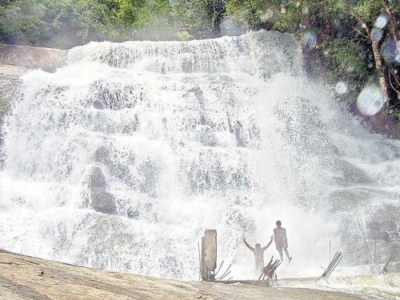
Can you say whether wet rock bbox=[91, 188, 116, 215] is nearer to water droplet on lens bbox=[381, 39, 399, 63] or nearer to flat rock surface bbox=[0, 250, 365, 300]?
flat rock surface bbox=[0, 250, 365, 300]

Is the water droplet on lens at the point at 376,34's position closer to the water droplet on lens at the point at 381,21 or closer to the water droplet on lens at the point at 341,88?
the water droplet on lens at the point at 381,21

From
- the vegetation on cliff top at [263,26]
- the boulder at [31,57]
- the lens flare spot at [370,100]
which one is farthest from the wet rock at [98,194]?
the lens flare spot at [370,100]

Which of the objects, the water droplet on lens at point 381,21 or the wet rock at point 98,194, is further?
the water droplet on lens at point 381,21

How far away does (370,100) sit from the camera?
18.8 m

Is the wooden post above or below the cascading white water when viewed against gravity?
below

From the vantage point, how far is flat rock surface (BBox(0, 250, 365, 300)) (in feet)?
10.7

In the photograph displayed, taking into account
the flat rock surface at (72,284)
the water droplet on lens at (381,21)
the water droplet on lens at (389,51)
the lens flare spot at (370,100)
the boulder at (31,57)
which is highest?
the boulder at (31,57)

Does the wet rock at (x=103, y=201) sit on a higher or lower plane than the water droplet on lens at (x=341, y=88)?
lower

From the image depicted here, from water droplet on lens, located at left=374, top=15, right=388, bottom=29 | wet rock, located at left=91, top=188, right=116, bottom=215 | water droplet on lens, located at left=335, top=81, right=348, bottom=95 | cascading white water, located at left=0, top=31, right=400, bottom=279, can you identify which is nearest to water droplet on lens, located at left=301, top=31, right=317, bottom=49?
cascading white water, located at left=0, top=31, right=400, bottom=279

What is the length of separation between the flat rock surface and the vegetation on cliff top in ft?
47.3

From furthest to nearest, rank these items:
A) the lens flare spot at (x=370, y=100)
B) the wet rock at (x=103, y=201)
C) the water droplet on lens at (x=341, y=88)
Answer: the water droplet on lens at (x=341, y=88)
the lens flare spot at (x=370, y=100)
the wet rock at (x=103, y=201)

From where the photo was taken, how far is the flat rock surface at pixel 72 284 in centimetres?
326

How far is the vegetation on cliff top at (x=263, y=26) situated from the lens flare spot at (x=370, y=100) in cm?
5

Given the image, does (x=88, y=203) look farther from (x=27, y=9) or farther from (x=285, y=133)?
(x=27, y=9)
